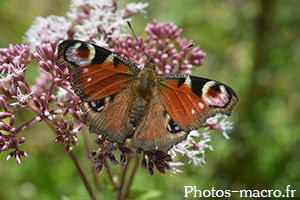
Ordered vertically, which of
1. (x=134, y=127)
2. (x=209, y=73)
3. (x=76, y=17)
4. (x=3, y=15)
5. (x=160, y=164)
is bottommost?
(x=160, y=164)

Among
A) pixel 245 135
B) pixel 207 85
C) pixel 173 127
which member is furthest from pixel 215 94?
pixel 245 135

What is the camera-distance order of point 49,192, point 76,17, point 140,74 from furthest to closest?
point 49,192 < point 76,17 < point 140,74

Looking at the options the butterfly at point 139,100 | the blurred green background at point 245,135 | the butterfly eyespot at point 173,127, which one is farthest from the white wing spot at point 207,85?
the blurred green background at point 245,135

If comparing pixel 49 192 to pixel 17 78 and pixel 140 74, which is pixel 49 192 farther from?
pixel 140 74

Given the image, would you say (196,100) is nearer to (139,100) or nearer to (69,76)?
(139,100)

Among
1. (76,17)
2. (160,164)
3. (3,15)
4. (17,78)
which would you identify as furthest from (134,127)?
(3,15)

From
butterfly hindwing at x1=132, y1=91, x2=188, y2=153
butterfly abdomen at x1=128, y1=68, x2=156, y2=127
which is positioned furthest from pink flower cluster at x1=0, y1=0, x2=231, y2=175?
butterfly abdomen at x1=128, y1=68, x2=156, y2=127

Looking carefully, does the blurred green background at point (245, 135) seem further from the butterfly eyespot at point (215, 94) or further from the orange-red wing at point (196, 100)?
the butterfly eyespot at point (215, 94)
